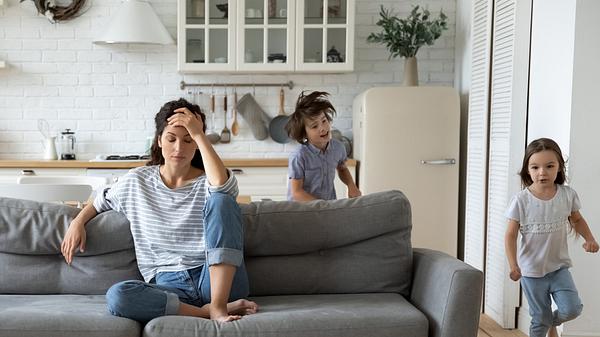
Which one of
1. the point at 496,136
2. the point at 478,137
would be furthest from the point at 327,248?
the point at 478,137

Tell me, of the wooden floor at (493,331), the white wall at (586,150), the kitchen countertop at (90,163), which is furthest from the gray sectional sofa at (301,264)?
the kitchen countertop at (90,163)

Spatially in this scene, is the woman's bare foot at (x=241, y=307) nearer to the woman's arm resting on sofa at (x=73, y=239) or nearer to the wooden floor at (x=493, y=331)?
the woman's arm resting on sofa at (x=73, y=239)

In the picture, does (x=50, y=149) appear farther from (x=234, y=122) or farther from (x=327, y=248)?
(x=327, y=248)

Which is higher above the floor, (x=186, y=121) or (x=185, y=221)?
(x=186, y=121)

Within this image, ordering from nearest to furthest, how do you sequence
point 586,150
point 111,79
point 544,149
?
point 544,149
point 586,150
point 111,79

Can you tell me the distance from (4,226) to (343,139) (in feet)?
9.76

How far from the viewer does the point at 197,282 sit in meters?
2.57

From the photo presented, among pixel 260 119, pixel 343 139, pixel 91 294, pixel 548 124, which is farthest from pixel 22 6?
pixel 548 124

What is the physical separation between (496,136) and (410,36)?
4.25ft

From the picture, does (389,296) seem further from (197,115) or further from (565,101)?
(565,101)

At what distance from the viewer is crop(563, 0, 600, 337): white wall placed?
10.5 feet

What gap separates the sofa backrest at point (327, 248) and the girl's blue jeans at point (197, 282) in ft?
0.50

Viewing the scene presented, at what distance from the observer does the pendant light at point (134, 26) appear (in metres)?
4.98

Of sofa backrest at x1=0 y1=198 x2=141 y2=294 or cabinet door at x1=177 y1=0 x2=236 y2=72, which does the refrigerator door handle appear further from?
sofa backrest at x1=0 y1=198 x2=141 y2=294
